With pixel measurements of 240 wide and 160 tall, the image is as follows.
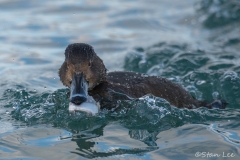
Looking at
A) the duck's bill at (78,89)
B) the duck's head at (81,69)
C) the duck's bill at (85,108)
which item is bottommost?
the duck's bill at (85,108)

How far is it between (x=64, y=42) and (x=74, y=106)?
5.58m

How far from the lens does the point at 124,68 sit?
10.7 meters

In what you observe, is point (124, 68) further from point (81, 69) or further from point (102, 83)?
point (81, 69)

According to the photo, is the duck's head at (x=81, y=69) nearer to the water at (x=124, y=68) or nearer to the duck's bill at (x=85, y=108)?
the duck's bill at (x=85, y=108)

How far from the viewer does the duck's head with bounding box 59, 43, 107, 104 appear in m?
6.81

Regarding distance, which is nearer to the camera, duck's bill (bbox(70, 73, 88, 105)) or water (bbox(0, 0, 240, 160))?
duck's bill (bbox(70, 73, 88, 105))

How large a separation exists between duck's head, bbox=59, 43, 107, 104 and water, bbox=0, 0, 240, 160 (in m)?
0.46

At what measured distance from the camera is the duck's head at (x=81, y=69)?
681cm

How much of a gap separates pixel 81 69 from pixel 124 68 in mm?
3793

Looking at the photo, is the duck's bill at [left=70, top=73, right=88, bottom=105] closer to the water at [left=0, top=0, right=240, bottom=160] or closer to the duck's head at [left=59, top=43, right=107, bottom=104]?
the duck's head at [left=59, top=43, right=107, bottom=104]

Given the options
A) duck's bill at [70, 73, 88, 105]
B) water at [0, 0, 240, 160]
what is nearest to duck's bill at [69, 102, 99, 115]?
duck's bill at [70, 73, 88, 105]

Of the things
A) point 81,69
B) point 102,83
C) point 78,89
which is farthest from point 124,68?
point 78,89

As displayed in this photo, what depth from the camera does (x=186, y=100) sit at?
27.0 ft

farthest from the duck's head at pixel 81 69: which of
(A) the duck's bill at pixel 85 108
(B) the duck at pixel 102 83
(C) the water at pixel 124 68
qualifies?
(C) the water at pixel 124 68
